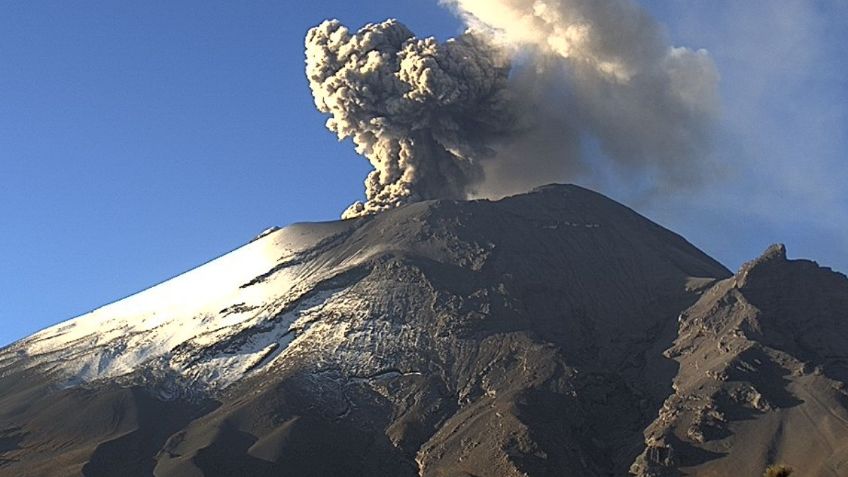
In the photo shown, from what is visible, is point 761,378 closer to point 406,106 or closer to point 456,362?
point 456,362

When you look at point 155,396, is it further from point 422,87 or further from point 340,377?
point 422,87

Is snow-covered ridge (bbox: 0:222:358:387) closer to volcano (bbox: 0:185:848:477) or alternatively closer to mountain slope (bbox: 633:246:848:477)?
volcano (bbox: 0:185:848:477)

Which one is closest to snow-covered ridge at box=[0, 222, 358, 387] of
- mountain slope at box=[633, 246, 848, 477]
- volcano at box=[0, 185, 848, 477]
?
volcano at box=[0, 185, 848, 477]

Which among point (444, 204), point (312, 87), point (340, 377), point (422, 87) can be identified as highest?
point (312, 87)

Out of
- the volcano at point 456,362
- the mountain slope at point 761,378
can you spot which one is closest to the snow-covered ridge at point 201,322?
the volcano at point 456,362

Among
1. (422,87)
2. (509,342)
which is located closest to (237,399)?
A: (509,342)

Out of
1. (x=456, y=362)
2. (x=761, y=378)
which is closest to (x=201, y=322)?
(x=456, y=362)
